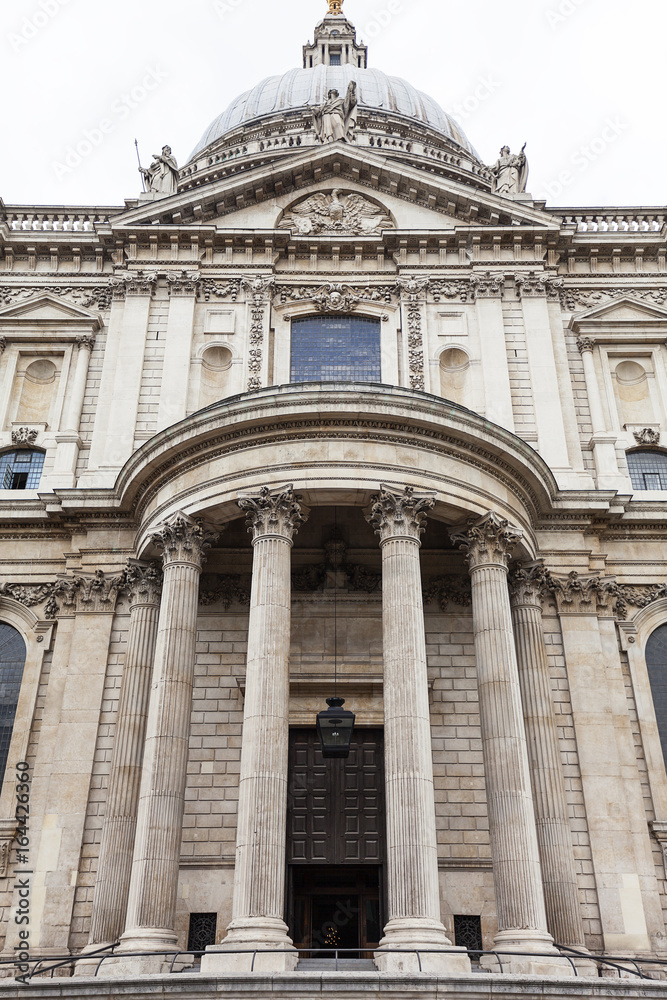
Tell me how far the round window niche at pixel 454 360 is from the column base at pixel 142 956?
52.8 ft

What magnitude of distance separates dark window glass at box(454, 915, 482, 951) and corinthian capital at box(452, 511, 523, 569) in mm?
7475

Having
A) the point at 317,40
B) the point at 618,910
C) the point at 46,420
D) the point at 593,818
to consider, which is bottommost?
the point at 618,910

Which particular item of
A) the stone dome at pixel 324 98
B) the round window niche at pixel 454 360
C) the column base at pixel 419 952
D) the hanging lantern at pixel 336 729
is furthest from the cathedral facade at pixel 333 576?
the stone dome at pixel 324 98

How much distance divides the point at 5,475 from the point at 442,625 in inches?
491

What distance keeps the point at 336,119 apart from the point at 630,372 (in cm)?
1205

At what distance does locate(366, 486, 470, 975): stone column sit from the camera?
1587cm

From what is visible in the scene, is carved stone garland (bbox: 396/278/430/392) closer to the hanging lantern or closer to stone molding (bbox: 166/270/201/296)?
stone molding (bbox: 166/270/201/296)

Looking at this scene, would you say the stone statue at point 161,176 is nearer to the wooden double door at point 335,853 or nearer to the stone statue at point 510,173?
the stone statue at point 510,173

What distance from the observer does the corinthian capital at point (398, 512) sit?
65.1 feet

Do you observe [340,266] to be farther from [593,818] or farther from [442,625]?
[593,818]

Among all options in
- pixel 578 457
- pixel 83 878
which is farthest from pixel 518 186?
pixel 83 878

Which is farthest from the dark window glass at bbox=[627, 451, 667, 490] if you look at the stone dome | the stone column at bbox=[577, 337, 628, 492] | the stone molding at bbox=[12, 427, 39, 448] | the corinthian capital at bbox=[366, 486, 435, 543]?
the stone dome

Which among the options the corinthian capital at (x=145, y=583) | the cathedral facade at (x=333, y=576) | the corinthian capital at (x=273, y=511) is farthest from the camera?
the corinthian capital at (x=145, y=583)

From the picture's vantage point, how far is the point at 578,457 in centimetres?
2539
